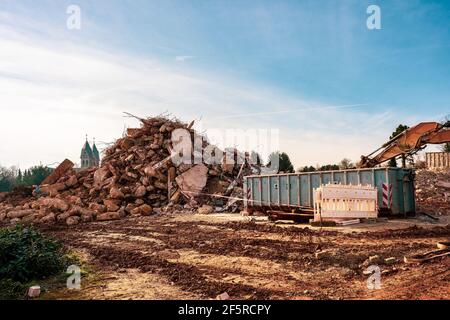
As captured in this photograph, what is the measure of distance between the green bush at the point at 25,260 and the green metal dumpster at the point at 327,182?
32.0 feet

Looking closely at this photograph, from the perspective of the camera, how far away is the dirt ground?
4.94 m

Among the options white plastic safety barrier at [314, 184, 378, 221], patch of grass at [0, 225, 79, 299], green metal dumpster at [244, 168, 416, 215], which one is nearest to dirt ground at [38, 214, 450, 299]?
patch of grass at [0, 225, 79, 299]

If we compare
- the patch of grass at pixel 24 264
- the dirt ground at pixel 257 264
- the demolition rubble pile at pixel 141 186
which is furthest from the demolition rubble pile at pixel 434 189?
the patch of grass at pixel 24 264

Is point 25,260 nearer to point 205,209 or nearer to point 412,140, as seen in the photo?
point 205,209

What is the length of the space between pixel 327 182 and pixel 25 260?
10.7 m

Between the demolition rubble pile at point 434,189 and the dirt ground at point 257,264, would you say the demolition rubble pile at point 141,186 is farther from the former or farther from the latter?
the demolition rubble pile at point 434,189

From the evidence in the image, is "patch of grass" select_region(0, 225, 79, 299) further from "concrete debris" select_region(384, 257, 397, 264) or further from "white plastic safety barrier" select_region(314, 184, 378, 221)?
"white plastic safety barrier" select_region(314, 184, 378, 221)

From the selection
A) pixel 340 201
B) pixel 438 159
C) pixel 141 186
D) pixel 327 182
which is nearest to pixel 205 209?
pixel 141 186

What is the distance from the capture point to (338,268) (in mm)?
6098

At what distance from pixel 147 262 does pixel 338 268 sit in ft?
12.2

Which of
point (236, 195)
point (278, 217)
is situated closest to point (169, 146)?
point (236, 195)

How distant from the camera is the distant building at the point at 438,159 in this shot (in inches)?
1152

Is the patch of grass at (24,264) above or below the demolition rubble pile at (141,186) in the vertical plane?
below
